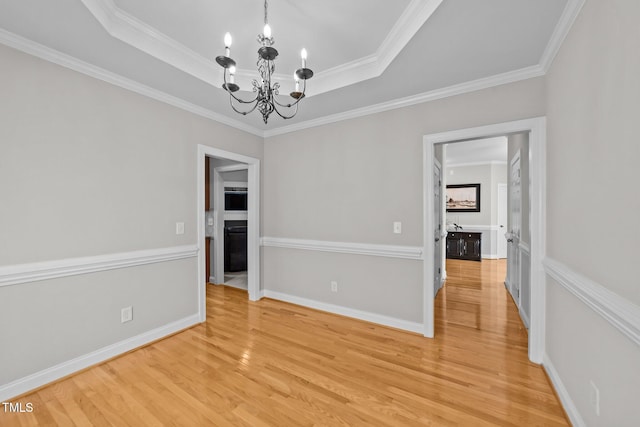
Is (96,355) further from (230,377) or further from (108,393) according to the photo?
(230,377)

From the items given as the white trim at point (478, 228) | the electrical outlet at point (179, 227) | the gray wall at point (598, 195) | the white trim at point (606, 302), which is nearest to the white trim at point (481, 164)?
the white trim at point (478, 228)

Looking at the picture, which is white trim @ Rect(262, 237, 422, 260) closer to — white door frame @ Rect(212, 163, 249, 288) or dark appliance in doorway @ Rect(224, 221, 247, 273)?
white door frame @ Rect(212, 163, 249, 288)

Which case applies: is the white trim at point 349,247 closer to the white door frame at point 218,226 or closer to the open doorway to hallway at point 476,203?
the white door frame at point 218,226

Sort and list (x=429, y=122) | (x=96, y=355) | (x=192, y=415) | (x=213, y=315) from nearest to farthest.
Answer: (x=192, y=415) → (x=96, y=355) → (x=429, y=122) → (x=213, y=315)

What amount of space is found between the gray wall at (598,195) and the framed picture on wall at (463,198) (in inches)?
244

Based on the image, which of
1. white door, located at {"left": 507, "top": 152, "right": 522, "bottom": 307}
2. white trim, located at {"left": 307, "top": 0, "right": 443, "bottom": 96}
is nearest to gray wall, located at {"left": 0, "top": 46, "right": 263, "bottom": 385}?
white trim, located at {"left": 307, "top": 0, "right": 443, "bottom": 96}

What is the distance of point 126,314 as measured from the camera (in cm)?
253

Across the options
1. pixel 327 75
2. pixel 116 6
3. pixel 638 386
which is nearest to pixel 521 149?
pixel 327 75

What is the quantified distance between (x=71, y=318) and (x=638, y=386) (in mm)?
3455

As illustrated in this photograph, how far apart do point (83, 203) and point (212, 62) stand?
1692mm

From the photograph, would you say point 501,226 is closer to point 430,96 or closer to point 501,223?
point 501,223

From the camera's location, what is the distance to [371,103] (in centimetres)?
307

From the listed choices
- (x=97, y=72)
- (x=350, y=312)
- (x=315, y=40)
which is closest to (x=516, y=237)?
(x=350, y=312)

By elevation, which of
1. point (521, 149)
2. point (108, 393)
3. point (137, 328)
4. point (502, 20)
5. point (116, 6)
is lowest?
point (108, 393)
